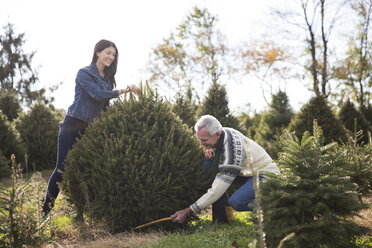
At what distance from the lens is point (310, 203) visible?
2.99m

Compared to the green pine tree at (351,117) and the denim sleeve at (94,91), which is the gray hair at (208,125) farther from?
the green pine tree at (351,117)

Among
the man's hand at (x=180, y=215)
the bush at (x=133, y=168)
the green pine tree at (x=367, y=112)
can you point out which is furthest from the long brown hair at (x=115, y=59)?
the green pine tree at (x=367, y=112)

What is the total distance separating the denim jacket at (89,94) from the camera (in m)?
4.36

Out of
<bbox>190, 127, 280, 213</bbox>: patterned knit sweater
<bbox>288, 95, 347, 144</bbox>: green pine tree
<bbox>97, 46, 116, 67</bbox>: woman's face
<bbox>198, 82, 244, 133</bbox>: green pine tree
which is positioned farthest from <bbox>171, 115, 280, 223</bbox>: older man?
<bbox>288, 95, 347, 144</bbox>: green pine tree

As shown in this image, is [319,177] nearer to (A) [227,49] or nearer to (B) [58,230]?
(B) [58,230]

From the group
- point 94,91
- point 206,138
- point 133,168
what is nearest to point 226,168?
point 206,138

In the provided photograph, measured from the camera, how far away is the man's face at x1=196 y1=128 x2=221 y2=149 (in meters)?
3.97

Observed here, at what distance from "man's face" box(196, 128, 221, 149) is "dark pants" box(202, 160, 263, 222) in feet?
1.06

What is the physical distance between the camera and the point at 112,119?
4098 mm

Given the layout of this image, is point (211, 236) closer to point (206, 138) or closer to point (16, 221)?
point (206, 138)

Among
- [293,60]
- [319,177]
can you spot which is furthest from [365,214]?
[293,60]

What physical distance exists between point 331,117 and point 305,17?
51.8 ft

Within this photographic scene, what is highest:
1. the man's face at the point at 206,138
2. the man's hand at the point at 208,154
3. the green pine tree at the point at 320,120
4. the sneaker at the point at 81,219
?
the green pine tree at the point at 320,120

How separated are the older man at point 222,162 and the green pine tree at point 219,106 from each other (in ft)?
9.45
